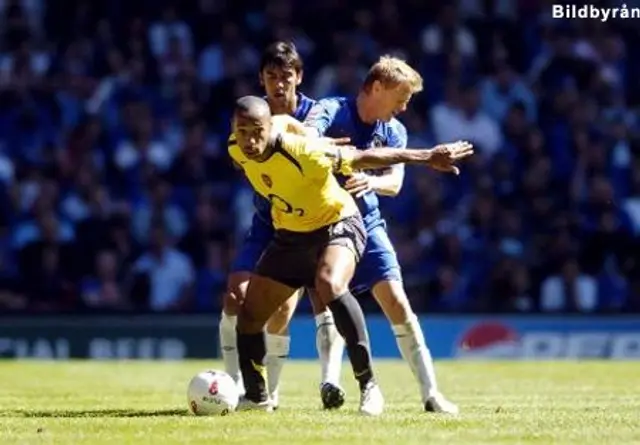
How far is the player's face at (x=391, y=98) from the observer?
11539 mm

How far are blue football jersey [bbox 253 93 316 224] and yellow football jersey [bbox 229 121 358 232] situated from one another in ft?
2.71

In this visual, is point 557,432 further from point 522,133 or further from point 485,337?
point 522,133

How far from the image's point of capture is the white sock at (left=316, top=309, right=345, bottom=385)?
1201 cm

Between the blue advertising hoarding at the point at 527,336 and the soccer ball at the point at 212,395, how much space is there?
401 inches

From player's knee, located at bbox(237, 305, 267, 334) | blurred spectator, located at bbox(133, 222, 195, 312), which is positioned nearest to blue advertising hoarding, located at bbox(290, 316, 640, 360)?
blurred spectator, located at bbox(133, 222, 195, 312)

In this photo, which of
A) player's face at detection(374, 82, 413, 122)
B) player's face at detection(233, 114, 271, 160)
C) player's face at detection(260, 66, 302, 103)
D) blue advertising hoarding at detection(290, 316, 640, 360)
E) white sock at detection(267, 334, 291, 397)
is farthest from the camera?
blue advertising hoarding at detection(290, 316, 640, 360)

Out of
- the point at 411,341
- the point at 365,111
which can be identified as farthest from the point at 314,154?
the point at 411,341

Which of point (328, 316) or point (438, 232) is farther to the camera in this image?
point (438, 232)

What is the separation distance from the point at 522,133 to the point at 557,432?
45.3 ft

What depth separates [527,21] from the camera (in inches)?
986

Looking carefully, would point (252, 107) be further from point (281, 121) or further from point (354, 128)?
point (354, 128)

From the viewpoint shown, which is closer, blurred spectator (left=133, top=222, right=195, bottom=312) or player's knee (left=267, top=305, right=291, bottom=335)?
player's knee (left=267, top=305, right=291, bottom=335)

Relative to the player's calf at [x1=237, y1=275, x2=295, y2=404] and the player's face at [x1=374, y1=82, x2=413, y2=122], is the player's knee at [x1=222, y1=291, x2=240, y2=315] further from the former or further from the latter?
the player's face at [x1=374, y1=82, x2=413, y2=122]

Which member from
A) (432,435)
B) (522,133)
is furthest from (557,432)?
(522,133)
